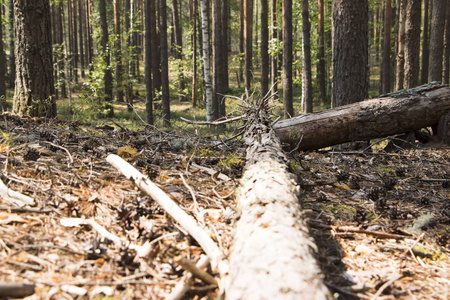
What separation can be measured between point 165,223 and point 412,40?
12207 millimetres

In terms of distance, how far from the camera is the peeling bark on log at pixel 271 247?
1.44 meters

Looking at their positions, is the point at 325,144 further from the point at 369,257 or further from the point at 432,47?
the point at 432,47

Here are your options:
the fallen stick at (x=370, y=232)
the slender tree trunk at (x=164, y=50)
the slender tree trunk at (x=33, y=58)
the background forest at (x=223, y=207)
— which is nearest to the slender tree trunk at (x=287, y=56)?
the slender tree trunk at (x=164, y=50)

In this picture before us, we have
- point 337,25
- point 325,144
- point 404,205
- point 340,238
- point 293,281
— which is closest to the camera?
point 293,281

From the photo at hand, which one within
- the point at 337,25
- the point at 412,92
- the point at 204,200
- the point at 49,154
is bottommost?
the point at 204,200

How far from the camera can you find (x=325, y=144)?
5328mm

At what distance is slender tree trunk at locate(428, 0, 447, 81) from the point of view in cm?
1170

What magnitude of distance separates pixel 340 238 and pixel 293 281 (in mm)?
1130

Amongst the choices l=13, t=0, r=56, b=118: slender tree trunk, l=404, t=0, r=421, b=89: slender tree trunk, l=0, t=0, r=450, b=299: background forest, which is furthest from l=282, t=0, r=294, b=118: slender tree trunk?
l=13, t=0, r=56, b=118: slender tree trunk

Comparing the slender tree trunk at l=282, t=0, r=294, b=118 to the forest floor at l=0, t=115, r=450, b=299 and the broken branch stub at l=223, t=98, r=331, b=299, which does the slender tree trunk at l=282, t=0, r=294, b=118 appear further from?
the broken branch stub at l=223, t=98, r=331, b=299

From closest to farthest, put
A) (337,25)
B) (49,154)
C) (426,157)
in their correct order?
(49,154)
(426,157)
(337,25)

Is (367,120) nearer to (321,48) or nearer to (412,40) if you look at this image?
(412,40)

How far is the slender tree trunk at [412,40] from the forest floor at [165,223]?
9.04 m

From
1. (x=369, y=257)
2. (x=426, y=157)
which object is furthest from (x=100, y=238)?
(x=426, y=157)
